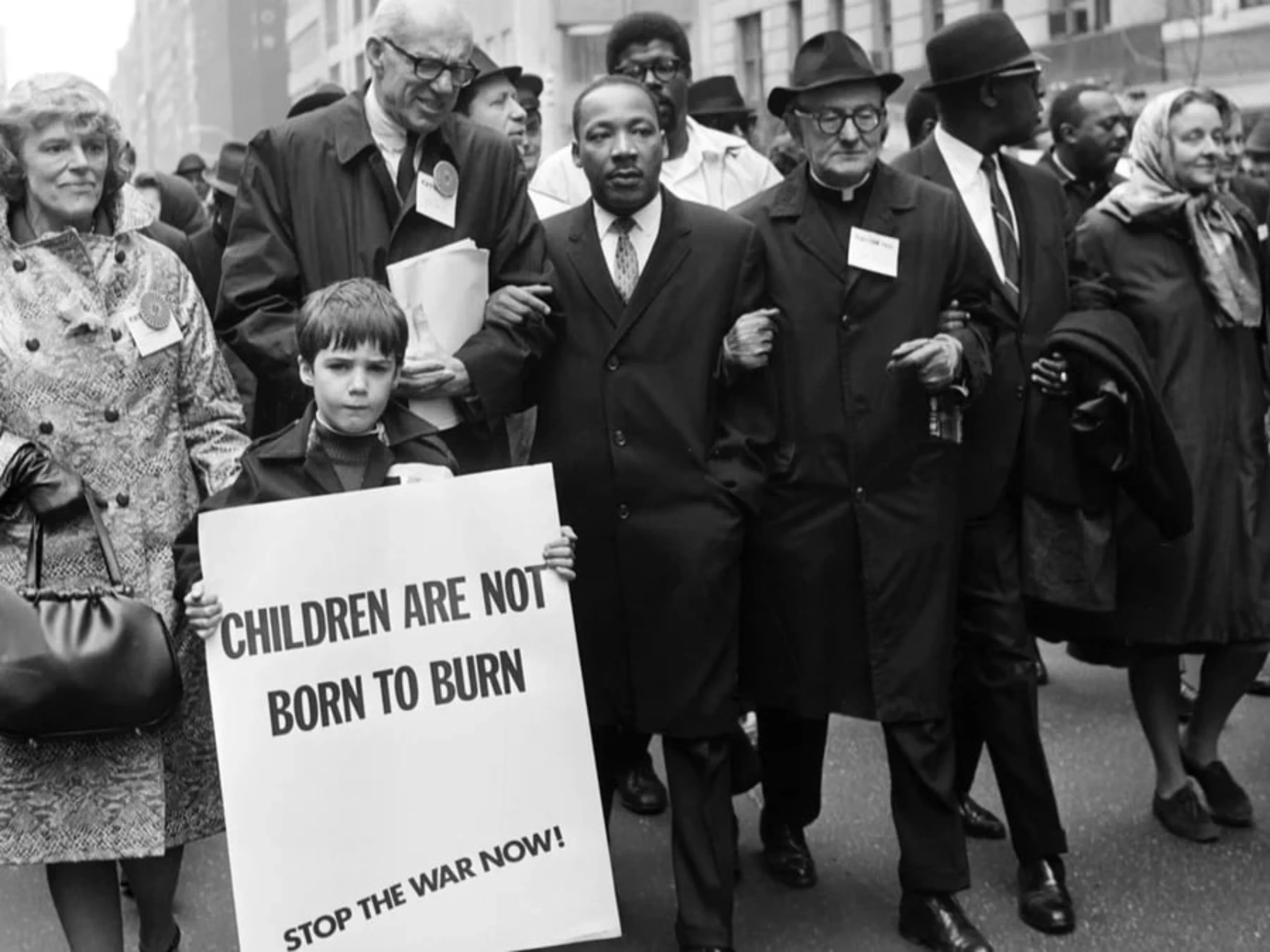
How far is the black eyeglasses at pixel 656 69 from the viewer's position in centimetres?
664

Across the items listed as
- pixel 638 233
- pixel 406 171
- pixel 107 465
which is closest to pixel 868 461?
pixel 638 233

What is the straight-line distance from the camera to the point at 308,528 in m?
4.08

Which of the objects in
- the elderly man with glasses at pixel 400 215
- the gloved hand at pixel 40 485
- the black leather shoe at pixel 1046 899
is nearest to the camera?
the gloved hand at pixel 40 485

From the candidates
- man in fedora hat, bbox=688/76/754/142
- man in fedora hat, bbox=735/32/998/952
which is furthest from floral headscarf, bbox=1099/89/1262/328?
man in fedora hat, bbox=688/76/754/142

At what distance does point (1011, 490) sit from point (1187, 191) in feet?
3.47

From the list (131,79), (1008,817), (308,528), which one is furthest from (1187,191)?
(131,79)

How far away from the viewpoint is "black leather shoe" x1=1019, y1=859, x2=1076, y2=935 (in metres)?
5.02

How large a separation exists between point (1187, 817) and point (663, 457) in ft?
7.05

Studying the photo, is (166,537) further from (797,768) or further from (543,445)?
(797,768)

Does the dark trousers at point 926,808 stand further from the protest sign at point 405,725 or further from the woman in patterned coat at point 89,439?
the woman in patterned coat at point 89,439

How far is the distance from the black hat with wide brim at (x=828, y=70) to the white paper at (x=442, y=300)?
2.87 ft

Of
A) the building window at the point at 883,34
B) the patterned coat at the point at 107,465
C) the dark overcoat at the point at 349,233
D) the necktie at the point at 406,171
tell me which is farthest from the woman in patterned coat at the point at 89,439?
the building window at the point at 883,34

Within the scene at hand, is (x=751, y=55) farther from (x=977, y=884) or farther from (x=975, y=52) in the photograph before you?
(x=977, y=884)

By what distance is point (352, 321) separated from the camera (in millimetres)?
4242
